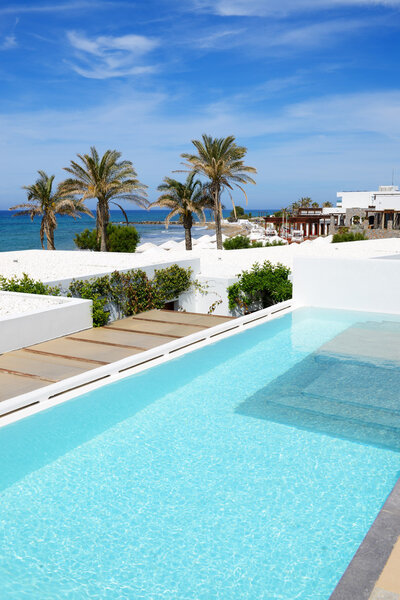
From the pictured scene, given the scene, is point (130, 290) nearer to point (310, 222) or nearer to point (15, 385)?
point (15, 385)

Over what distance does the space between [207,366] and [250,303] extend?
7473 mm

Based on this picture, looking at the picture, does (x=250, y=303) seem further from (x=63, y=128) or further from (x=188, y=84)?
(x=63, y=128)

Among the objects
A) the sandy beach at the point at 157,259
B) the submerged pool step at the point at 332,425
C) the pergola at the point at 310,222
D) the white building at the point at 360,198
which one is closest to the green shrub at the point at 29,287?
the sandy beach at the point at 157,259

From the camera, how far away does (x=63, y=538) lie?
16.6 ft

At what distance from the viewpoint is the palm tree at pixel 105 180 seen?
94.2 ft

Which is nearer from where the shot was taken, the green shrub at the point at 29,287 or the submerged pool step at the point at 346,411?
the submerged pool step at the point at 346,411

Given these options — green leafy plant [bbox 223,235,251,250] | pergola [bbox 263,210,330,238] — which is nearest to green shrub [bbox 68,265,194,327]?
green leafy plant [bbox 223,235,251,250]

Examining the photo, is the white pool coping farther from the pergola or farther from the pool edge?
the pergola

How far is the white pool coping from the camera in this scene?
752cm

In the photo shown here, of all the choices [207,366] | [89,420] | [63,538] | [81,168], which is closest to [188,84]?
[81,168]

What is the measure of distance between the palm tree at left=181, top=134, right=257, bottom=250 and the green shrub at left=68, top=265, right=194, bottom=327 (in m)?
14.3

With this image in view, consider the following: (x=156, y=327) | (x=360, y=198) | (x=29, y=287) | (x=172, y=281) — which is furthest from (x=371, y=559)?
(x=360, y=198)

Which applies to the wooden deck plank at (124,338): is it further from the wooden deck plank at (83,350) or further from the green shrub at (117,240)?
the green shrub at (117,240)

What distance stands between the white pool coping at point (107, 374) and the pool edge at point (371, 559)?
487cm
